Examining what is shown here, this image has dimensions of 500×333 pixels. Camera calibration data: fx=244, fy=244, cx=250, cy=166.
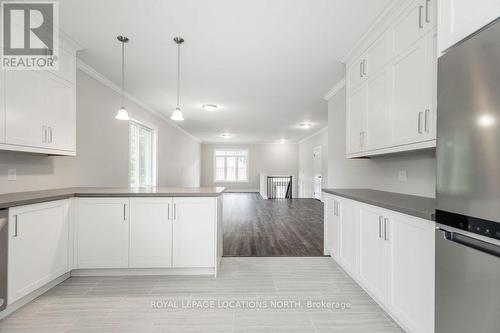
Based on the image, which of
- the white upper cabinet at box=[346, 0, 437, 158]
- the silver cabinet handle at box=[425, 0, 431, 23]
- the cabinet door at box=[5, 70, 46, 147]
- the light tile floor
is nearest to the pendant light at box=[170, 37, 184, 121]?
the cabinet door at box=[5, 70, 46, 147]

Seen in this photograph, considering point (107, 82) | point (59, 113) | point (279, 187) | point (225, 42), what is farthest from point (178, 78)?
point (279, 187)

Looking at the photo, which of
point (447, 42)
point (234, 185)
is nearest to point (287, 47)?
point (447, 42)

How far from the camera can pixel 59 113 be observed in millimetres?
2643

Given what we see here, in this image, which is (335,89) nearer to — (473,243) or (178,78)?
(178,78)

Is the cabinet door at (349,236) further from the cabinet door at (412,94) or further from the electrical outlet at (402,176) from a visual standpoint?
the cabinet door at (412,94)

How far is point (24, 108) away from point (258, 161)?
Answer: 11.0 m

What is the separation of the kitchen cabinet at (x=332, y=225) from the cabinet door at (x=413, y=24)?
1.72 metres

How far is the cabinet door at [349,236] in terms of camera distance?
2440mm

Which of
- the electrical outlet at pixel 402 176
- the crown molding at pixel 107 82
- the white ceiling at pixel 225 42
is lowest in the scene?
the electrical outlet at pixel 402 176

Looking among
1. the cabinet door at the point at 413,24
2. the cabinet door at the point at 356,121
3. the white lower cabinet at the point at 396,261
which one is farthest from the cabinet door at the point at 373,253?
the cabinet door at the point at 413,24

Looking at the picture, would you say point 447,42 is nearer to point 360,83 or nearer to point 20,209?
point 360,83

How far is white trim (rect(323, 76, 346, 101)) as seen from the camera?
3945mm

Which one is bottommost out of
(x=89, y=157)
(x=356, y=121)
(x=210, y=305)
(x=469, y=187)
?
(x=210, y=305)

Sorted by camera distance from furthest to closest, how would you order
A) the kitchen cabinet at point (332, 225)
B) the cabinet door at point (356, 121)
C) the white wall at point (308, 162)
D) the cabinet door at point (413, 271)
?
the white wall at point (308, 162), the kitchen cabinet at point (332, 225), the cabinet door at point (356, 121), the cabinet door at point (413, 271)
